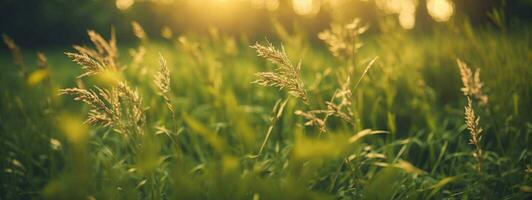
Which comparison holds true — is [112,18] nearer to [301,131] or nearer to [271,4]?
[271,4]

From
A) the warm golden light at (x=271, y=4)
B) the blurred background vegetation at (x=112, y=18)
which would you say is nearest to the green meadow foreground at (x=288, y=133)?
the warm golden light at (x=271, y=4)

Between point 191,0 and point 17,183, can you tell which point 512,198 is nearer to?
point 17,183

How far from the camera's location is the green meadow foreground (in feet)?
3.57

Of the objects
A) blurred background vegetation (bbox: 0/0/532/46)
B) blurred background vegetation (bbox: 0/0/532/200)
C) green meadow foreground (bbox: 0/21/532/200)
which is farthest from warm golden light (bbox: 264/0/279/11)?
blurred background vegetation (bbox: 0/0/532/46)

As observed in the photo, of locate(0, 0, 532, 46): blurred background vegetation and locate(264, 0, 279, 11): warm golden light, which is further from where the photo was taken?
locate(0, 0, 532, 46): blurred background vegetation

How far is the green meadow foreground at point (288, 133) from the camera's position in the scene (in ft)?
3.57

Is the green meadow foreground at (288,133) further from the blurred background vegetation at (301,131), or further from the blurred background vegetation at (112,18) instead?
the blurred background vegetation at (112,18)

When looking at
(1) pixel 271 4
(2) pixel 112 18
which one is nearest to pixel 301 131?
(1) pixel 271 4

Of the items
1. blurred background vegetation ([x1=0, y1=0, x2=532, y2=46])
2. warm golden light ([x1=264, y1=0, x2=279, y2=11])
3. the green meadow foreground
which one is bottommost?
the green meadow foreground

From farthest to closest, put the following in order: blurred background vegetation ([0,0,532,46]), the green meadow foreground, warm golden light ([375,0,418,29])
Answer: blurred background vegetation ([0,0,532,46]), warm golden light ([375,0,418,29]), the green meadow foreground

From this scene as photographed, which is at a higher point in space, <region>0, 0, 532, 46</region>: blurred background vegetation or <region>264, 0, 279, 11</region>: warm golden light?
<region>0, 0, 532, 46</region>: blurred background vegetation

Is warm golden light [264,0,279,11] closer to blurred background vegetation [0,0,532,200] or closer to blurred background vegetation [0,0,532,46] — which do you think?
blurred background vegetation [0,0,532,200]

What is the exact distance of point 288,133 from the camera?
7.49 feet

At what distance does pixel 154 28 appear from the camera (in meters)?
16.7
